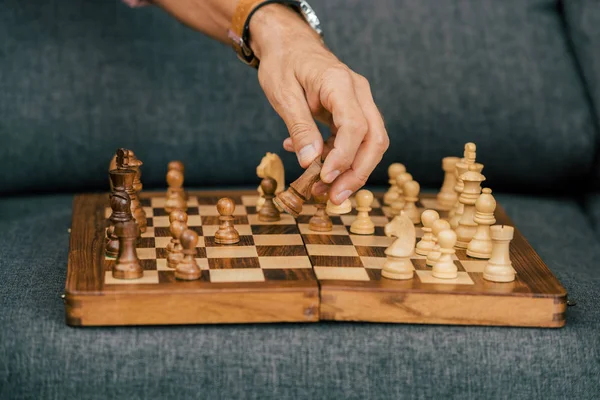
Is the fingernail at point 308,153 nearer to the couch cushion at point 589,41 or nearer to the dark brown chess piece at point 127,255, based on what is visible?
the dark brown chess piece at point 127,255

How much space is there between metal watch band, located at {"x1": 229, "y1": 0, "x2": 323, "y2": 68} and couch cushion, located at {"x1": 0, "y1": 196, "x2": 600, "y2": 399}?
0.69 meters

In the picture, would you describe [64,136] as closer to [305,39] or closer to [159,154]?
[159,154]

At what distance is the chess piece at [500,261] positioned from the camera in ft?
4.66

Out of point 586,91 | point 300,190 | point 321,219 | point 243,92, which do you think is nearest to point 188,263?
point 300,190

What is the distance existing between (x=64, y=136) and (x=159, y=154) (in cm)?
22

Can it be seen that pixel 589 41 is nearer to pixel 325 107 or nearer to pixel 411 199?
pixel 411 199

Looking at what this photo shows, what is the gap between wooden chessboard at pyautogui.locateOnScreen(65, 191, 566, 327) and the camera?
132 cm

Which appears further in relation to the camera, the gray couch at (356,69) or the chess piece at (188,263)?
the gray couch at (356,69)

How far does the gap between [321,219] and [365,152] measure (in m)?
0.18

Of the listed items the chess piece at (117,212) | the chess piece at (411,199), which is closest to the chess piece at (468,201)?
the chess piece at (411,199)

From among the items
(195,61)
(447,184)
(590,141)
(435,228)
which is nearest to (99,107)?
(195,61)

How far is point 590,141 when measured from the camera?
2213 millimetres

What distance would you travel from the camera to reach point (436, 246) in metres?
1.52

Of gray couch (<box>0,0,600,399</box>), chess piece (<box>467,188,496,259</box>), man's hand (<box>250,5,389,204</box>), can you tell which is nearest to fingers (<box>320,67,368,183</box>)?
man's hand (<box>250,5,389,204</box>)
